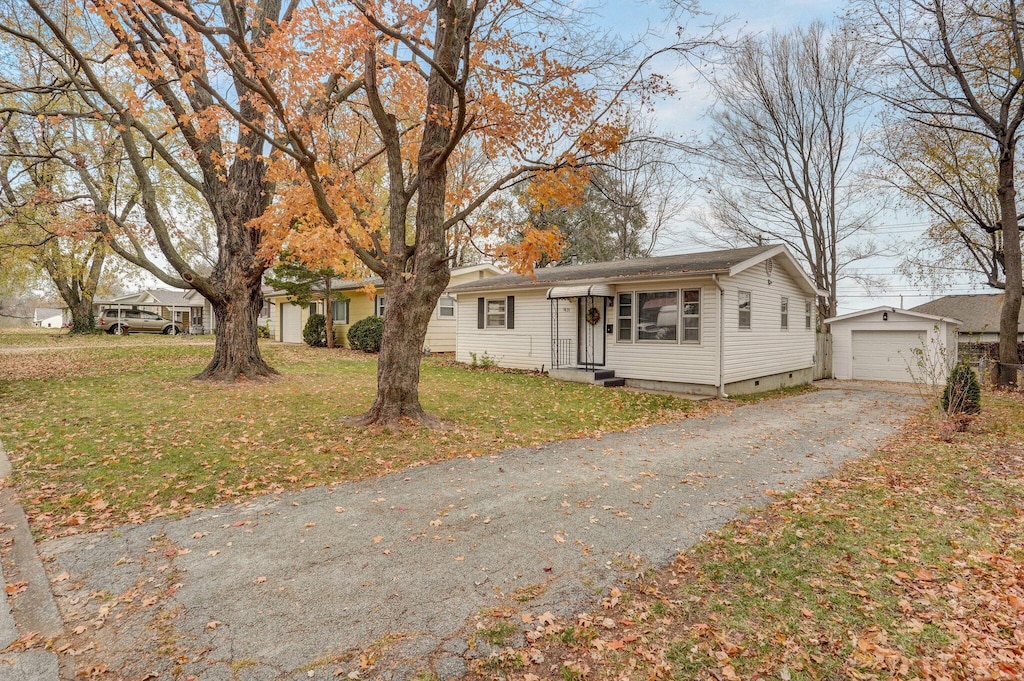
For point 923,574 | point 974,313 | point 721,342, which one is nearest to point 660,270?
point 721,342

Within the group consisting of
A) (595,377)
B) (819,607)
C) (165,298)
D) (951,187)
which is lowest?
(819,607)

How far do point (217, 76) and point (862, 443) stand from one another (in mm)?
12230

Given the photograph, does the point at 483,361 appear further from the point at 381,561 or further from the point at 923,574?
the point at 923,574

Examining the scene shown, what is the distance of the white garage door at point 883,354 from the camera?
1767 centimetres

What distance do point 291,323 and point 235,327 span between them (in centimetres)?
1702

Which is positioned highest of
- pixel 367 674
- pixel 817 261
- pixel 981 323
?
pixel 817 261

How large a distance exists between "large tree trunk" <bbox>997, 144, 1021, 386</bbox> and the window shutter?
43.8ft

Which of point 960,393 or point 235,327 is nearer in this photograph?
point 960,393

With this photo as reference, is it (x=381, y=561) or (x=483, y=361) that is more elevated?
(x=483, y=361)

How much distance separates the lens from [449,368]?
16094 millimetres

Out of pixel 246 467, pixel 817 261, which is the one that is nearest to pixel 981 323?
pixel 817 261

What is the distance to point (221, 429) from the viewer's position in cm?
715

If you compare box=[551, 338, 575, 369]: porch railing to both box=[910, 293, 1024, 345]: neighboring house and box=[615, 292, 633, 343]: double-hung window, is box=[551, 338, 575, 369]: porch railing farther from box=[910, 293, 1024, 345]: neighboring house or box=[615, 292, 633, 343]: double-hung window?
box=[910, 293, 1024, 345]: neighboring house

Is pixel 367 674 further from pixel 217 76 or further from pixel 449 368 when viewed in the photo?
pixel 449 368
